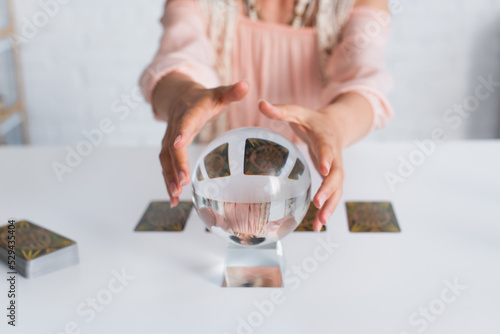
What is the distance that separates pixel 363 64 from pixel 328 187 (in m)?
0.47

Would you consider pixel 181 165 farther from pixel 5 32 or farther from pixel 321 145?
pixel 5 32

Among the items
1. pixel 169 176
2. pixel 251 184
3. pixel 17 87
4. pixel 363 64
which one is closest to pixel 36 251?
pixel 169 176

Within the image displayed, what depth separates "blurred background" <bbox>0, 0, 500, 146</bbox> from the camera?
7.68 ft

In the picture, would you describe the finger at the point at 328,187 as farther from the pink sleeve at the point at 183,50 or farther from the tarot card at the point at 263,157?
the pink sleeve at the point at 183,50

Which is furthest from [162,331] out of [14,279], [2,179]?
[2,179]

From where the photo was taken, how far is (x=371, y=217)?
817 millimetres

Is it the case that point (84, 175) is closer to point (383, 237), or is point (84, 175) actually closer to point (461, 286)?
point (383, 237)

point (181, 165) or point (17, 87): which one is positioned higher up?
point (181, 165)

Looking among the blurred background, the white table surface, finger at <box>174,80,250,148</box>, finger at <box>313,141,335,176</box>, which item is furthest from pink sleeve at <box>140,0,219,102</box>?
the blurred background

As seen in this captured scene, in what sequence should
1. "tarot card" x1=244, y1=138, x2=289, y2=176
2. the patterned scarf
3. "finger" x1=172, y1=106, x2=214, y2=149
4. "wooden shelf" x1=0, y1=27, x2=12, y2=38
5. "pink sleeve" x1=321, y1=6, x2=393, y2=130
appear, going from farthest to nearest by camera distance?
"wooden shelf" x1=0, y1=27, x2=12, y2=38 < the patterned scarf < "pink sleeve" x1=321, y1=6, x2=393, y2=130 < "finger" x1=172, y1=106, x2=214, y2=149 < "tarot card" x1=244, y1=138, x2=289, y2=176

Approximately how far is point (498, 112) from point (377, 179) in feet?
5.77

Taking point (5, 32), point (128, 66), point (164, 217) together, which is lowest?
point (128, 66)

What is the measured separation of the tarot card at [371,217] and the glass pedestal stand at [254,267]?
0.17 m

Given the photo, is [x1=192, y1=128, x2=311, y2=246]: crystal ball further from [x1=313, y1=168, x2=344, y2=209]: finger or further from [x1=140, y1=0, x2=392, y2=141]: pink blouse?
[x1=140, y1=0, x2=392, y2=141]: pink blouse
